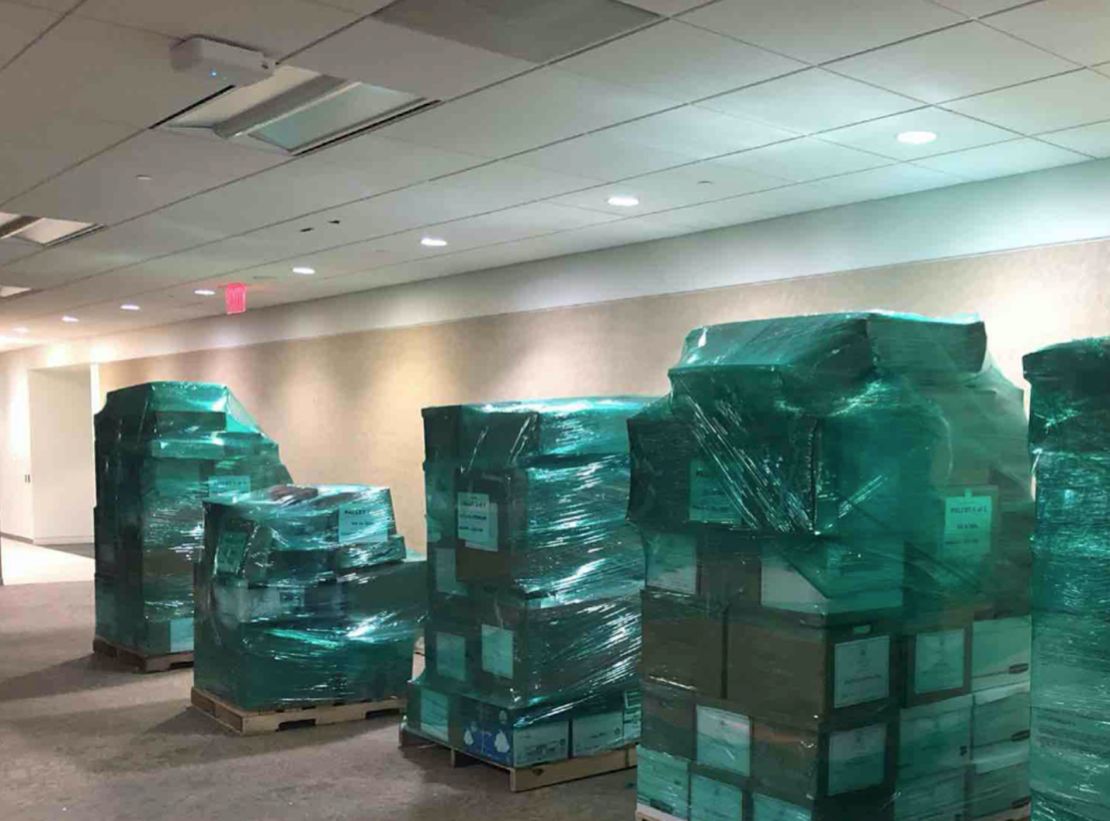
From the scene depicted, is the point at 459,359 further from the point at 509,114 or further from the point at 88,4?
the point at 88,4

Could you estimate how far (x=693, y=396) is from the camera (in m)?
3.82

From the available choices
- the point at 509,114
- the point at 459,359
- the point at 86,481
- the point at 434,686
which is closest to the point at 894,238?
the point at 509,114

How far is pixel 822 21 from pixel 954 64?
0.71 metres

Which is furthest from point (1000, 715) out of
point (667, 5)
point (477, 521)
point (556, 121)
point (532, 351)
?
point (532, 351)

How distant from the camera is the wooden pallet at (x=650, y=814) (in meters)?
3.88

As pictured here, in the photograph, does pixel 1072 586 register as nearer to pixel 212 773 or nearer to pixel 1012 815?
pixel 1012 815

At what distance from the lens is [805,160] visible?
532 centimetres

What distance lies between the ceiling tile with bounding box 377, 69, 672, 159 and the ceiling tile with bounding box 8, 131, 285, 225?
0.93 metres

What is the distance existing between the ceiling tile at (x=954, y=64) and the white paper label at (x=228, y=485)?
4950mm

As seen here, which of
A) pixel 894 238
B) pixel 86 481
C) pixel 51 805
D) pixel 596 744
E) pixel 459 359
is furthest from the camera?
pixel 86 481

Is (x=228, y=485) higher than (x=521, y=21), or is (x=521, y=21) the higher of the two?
(x=521, y=21)

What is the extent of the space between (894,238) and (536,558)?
297 centimetres

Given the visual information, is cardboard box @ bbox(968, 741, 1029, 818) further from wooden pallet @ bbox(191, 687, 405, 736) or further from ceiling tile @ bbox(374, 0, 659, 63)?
wooden pallet @ bbox(191, 687, 405, 736)

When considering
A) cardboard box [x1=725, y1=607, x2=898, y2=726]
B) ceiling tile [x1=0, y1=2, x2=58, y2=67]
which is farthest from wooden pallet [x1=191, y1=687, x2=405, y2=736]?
ceiling tile [x1=0, y1=2, x2=58, y2=67]
